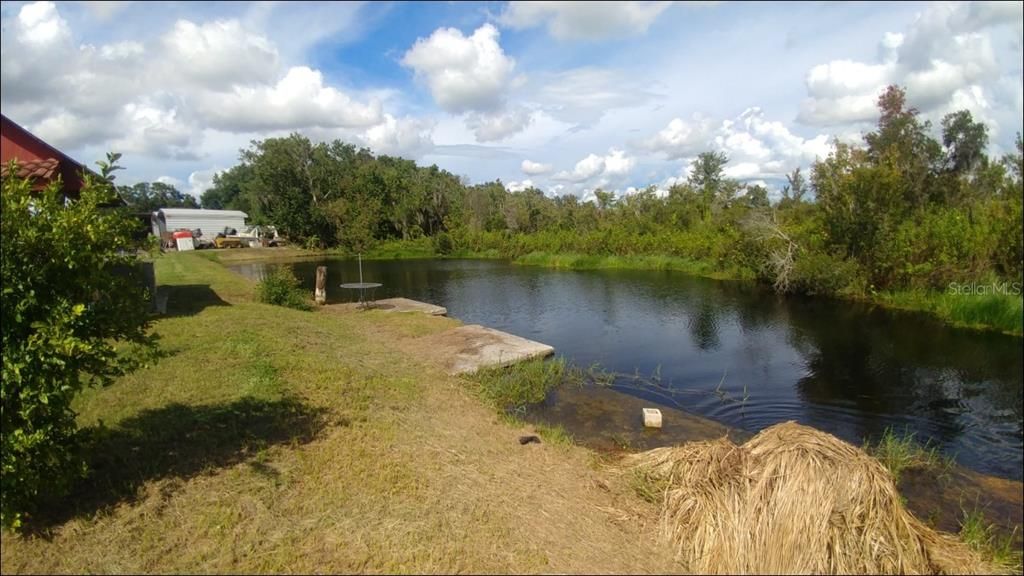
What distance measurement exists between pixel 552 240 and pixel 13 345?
3601 centimetres

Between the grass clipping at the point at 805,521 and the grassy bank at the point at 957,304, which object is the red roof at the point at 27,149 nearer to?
the grass clipping at the point at 805,521

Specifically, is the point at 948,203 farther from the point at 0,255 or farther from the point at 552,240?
the point at 0,255

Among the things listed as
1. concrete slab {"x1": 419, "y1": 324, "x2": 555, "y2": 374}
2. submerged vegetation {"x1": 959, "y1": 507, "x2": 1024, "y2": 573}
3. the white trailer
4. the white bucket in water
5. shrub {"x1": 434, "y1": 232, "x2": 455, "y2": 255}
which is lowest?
submerged vegetation {"x1": 959, "y1": 507, "x2": 1024, "y2": 573}

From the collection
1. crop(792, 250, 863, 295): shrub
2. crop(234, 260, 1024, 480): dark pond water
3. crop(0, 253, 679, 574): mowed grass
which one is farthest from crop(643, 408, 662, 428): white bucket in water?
crop(792, 250, 863, 295): shrub

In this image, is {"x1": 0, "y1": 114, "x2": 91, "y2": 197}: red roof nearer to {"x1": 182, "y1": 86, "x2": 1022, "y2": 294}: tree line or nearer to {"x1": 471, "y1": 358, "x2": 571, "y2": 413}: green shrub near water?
{"x1": 471, "y1": 358, "x2": 571, "y2": 413}: green shrub near water

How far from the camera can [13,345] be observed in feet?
12.0

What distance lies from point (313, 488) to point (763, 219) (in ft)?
82.0

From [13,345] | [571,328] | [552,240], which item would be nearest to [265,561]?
[13,345]

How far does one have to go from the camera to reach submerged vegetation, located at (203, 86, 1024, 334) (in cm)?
1538

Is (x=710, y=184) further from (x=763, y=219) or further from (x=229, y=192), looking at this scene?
(x=229, y=192)

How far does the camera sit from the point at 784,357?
43.0 feet

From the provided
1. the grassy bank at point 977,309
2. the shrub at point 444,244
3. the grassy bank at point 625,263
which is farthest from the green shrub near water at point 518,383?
the shrub at point 444,244

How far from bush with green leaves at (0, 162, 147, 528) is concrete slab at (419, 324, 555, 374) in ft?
21.1

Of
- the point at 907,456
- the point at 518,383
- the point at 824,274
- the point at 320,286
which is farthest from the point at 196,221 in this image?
the point at 907,456
